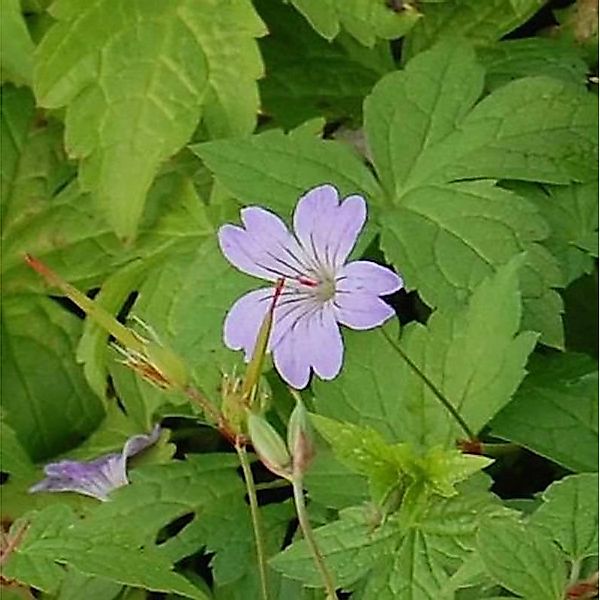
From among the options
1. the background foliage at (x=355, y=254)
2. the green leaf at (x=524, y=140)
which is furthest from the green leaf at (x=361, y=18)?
the green leaf at (x=524, y=140)

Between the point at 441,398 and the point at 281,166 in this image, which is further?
the point at 281,166

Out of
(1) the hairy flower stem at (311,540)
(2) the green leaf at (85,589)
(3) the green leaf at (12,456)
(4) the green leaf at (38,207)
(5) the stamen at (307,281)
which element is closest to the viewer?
(1) the hairy flower stem at (311,540)

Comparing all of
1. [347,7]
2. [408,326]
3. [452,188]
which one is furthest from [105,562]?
[347,7]

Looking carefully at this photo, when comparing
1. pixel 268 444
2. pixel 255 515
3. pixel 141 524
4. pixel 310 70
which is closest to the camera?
pixel 268 444

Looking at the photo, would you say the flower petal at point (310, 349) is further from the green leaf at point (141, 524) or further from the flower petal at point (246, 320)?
the green leaf at point (141, 524)

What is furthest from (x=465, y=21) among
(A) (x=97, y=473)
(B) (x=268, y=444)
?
(B) (x=268, y=444)

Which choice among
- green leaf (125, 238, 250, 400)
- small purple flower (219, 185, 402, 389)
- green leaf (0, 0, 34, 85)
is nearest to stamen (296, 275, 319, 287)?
small purple flower (219, 185, 402, 389)

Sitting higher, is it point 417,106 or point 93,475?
point 417,106

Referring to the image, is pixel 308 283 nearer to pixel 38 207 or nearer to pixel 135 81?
pixel 135 81

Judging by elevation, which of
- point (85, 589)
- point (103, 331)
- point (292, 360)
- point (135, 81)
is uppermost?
point (135, 81)

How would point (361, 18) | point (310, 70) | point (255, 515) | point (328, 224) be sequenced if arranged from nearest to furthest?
1. point (255, 515)
2. point (328, 224)
3. point (361, 18)
4. point (310, 70)
